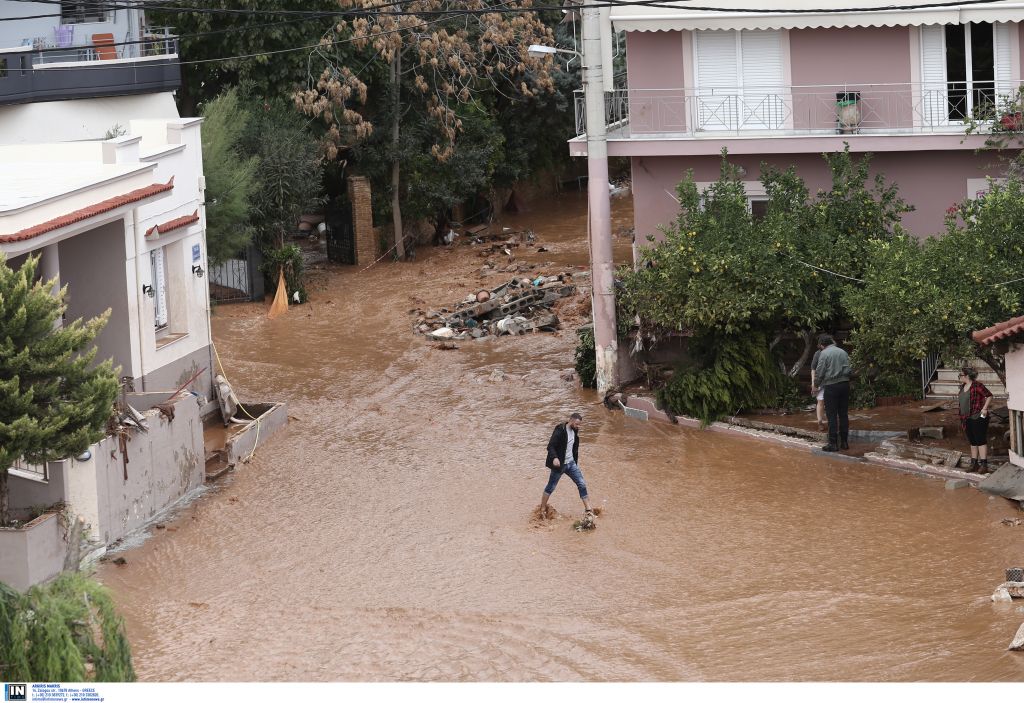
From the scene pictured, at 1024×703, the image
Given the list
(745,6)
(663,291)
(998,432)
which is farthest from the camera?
(745,6)

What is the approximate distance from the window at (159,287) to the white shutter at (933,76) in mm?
12579

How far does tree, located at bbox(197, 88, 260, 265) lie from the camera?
31047 millimetres

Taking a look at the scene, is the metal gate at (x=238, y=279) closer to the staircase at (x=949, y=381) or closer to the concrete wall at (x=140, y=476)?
the concrete wall at (x=140, y=476)

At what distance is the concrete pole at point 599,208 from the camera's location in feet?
78.4

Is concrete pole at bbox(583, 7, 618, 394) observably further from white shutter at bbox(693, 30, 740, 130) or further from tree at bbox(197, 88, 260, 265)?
tree at bbox(197, 88, 260, 265)

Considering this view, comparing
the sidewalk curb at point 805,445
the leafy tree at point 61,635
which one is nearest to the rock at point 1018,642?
the sidewalk curb at point 805,445

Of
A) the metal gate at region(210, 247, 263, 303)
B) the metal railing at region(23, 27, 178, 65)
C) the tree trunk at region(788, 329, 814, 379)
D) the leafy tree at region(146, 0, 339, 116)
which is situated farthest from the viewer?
the leafy tree at region(146, 0, 339, 116)

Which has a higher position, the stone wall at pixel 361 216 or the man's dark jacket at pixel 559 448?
the stone wall at pixel 361 216

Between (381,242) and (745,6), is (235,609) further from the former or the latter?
(381,242)

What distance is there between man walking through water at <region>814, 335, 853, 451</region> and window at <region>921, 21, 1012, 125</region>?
5648 millimetres

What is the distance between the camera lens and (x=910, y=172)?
79.7ft

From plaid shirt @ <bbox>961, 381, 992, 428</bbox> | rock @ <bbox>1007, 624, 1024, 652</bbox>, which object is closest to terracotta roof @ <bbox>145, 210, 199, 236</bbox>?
plaid shirt @ <bbox>961, 381, 992, 428</bbox>

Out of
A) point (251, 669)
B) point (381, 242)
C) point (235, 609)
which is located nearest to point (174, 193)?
point (235, 609)

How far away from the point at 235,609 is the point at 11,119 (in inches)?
578
